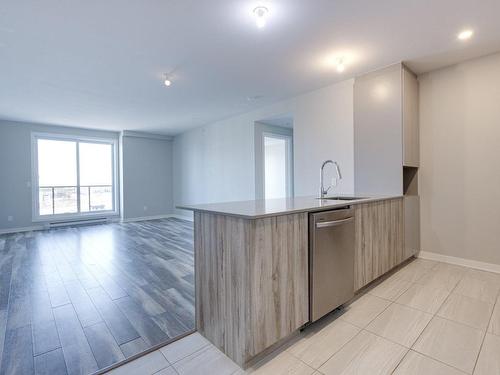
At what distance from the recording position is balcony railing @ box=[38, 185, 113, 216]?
6.29 metres

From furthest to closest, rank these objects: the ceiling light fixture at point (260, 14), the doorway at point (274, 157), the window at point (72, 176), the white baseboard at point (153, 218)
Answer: the white baseboard at point (153, 218) → the window at point (72, 176) → the doorway at point (274, 157) → the ceiling light fixture at point (260, 14)

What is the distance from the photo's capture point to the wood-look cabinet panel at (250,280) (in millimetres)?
1428

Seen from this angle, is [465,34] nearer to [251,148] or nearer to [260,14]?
[260,14]

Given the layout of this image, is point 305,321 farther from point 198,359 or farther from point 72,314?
point 72,314

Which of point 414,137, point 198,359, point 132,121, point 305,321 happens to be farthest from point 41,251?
point 414,137

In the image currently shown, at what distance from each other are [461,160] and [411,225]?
97 centimetres

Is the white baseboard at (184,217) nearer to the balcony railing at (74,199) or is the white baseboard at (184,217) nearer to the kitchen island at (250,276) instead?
the balcony railing at (74,199)

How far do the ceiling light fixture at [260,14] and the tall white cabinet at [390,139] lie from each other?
1875 millimetres

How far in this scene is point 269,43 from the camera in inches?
103

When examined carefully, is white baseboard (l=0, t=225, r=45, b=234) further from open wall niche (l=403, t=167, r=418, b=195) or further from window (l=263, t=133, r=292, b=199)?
open wall niche (l=403, t=167, r=418, b=195)

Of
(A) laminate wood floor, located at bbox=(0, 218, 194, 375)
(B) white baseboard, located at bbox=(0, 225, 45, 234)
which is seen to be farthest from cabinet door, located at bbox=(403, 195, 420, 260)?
(B) white baseboard, located at bbox=(0, 225, 45, 234)

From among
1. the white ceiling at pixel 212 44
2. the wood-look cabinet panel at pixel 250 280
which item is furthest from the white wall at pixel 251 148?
the wood-look cabinet panel at pixel 250 280

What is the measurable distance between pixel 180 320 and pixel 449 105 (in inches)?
152

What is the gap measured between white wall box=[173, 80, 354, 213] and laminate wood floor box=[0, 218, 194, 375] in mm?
2067
